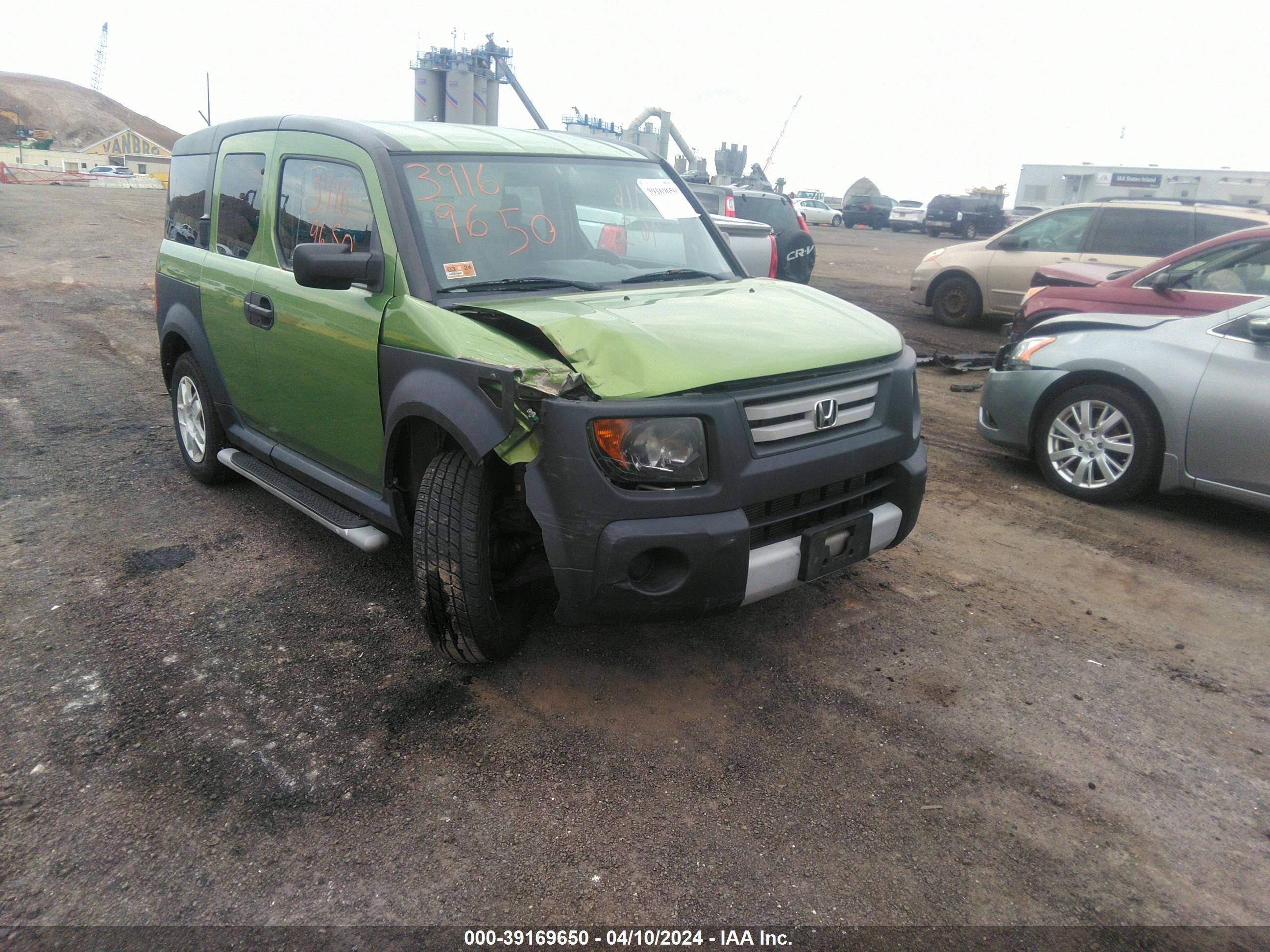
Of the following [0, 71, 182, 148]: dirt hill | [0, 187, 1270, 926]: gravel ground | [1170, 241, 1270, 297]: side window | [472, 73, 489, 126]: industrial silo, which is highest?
[0, 71, 182, 148]: dirt hill

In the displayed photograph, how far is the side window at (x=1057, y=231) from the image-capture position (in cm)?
1084

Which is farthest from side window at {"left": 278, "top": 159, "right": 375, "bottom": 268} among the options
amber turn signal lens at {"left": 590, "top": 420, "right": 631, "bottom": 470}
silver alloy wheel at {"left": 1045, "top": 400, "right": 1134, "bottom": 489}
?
silver alloy wheel at {"left": 1045, "top": 400, "right": 1134, "bottom": 489}

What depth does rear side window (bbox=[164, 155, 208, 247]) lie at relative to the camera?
507 cm

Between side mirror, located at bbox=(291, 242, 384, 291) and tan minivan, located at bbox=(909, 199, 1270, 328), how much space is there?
8.53 m

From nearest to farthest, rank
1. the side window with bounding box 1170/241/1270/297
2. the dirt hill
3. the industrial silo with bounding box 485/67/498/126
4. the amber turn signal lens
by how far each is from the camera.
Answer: the amber turn signal lens → the side window with bounding box 1170/241/1270/297 → the industrial silo with bounding box 485/67/498/126 → the dirt hill

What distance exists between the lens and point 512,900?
240 centimetres

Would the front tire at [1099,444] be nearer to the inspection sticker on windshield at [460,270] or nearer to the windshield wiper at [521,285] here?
the windshield wiper at [521,285]

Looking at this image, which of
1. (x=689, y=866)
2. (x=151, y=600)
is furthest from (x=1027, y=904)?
(x=151, y=600)

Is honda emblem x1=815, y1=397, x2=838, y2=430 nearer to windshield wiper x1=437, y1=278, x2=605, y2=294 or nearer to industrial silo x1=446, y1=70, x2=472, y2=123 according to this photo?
windshield wiper x1=437, y1=278, x2=605, y2=294

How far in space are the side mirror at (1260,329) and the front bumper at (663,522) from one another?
3092 millimetres

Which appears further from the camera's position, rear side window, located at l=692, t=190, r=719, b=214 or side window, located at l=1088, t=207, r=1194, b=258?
rear side window, located at l=692, t=190, r=719, b=214

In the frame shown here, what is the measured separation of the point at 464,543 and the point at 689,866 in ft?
4.10

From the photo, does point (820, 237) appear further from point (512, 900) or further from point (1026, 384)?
point (512, 900)

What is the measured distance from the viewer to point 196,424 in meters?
5.36
